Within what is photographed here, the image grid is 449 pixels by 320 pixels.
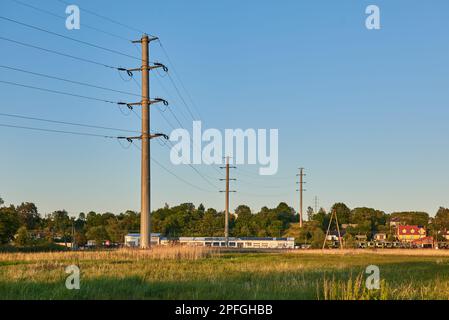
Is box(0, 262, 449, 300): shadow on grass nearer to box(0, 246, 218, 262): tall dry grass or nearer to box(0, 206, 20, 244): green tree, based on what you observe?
box(0, 246, 218, 262): tall dry grass

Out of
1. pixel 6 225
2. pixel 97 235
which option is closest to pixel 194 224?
pixel 97 235

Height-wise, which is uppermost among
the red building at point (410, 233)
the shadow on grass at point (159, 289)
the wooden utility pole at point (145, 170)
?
the wooden utility pole at point (145, 170)

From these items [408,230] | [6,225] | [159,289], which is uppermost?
[159,289]

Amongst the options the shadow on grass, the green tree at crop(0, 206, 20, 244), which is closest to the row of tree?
the green tree at crop(0, 206, 20, 244)

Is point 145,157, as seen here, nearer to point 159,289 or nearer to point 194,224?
point 159,289

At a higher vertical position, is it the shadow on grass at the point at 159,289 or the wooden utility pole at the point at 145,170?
the wooden utility pole at the point at 145,170

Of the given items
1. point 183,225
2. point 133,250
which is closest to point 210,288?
point 133,250

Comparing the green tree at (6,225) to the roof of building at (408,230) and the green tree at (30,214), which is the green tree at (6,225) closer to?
the green tree at (30,214)

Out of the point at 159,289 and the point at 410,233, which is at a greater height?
the point at 159,289

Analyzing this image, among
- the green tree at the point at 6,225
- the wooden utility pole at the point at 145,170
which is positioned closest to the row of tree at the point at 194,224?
the green tree at the point at 6,225

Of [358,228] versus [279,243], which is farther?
[358,228]

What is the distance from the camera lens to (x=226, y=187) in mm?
94438
